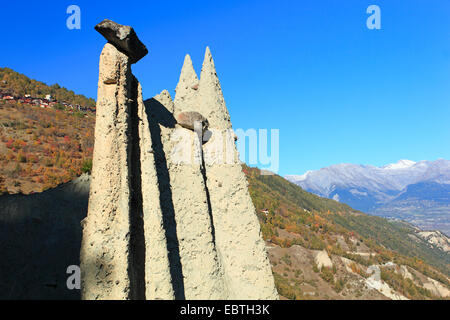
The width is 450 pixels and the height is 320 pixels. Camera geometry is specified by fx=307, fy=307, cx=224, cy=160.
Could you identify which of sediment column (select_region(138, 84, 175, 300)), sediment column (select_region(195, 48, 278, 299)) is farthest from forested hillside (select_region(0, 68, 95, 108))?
sediment column (select_region(138, 84, 175, 300))

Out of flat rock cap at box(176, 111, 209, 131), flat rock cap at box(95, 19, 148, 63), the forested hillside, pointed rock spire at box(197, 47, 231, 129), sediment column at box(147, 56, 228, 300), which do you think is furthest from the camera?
the forested hillside

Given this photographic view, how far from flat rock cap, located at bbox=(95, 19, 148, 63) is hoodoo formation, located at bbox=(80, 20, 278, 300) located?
0.01 meters

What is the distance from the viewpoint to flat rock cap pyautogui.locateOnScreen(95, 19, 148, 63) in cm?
367

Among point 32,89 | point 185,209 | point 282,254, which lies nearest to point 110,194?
point 185,209

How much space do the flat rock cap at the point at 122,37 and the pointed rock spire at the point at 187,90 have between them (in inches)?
83.0

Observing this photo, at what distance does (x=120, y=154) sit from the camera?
3730 mm

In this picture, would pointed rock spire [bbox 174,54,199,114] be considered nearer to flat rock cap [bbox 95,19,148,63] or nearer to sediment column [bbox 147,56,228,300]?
sediment column [bbox 147,56,228,300]

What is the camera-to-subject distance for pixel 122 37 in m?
3.76

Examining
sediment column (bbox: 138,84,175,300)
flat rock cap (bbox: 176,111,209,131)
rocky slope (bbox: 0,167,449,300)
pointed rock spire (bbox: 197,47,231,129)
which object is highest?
pointed rock spire (bbox: 197,47,231,129)

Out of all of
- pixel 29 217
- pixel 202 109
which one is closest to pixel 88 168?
pixel 29 217

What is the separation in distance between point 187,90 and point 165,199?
2798 millimetres

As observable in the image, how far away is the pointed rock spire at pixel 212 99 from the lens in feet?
19.8

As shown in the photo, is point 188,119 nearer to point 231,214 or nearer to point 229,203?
point 229,203
